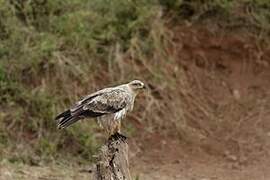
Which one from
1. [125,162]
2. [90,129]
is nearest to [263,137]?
[90,129]

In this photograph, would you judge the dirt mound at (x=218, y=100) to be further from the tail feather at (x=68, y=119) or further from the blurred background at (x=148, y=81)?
the tail feather at (x=68, y=119)

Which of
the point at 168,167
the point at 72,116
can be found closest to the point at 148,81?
the point at 168,167

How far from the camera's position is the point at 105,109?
22.6 feet

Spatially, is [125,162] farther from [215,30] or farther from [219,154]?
[215,30]

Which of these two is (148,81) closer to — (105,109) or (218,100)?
(218,100)

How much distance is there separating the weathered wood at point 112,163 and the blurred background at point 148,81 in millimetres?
3228

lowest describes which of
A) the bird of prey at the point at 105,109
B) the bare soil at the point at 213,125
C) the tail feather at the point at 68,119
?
the tail feather at the point at 68,119

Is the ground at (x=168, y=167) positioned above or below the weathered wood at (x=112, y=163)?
above

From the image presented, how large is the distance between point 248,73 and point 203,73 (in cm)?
66

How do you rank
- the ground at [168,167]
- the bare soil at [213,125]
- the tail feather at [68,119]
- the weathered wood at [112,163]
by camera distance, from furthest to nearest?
the bare soil at [213,125] < the ground at [168,167] < the tail feather at [68,119] < the weathered wood at [112,163]

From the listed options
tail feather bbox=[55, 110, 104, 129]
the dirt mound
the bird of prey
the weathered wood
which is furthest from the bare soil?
the weathered wood

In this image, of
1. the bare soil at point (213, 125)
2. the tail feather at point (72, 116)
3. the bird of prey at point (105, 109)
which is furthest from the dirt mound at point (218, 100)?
the tail feather at point (72, 116)

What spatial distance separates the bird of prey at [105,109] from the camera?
22.1 feet

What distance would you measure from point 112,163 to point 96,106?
136cm
